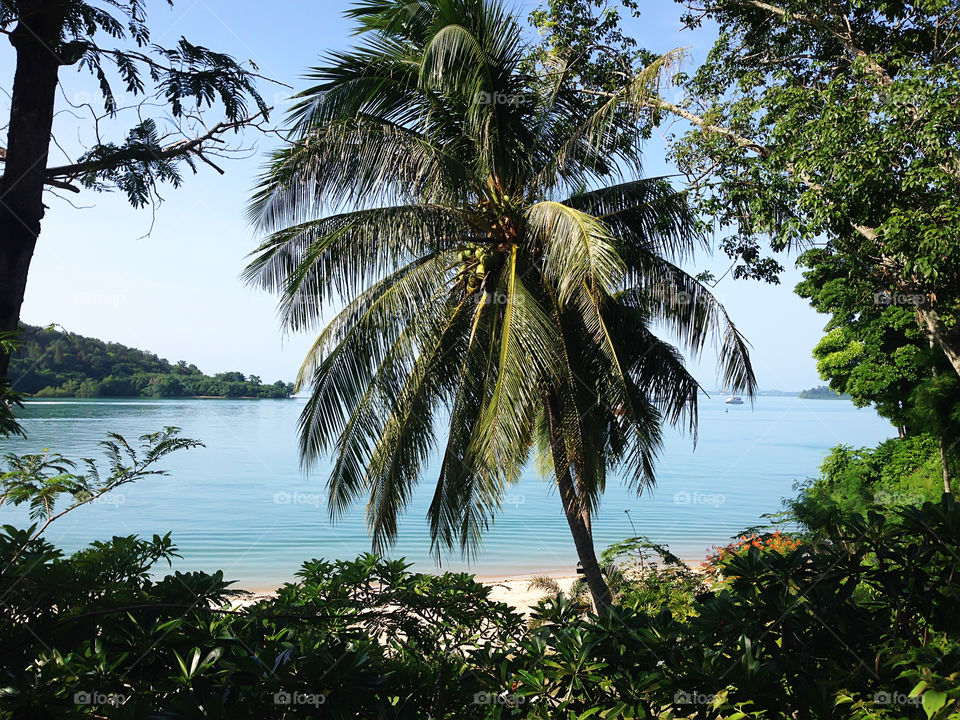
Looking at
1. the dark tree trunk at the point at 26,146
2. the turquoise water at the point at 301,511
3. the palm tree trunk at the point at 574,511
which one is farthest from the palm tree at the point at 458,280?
the dark tree trunk at the point at 26,146

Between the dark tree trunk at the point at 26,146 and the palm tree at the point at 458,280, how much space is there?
3.42 m

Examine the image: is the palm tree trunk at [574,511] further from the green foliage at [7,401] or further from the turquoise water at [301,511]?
the green foliage at [7,401]

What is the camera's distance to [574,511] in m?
7.69

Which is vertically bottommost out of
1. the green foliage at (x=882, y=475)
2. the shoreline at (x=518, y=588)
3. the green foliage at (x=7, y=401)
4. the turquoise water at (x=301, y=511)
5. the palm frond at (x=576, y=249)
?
the turquoise water at (x=301, y=511)

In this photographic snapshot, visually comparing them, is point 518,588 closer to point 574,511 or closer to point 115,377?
point 574,511

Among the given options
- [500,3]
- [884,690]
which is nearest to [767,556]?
[884,690]

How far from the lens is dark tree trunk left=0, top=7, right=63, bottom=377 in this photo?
3.68 metres

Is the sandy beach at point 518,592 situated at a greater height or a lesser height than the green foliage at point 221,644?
lesser

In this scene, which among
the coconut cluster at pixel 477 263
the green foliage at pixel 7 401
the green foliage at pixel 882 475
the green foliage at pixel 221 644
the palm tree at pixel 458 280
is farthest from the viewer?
the green foliage at pixel 882 475

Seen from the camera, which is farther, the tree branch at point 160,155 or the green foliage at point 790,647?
the tree branch at point 160,155

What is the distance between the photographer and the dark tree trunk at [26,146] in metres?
3.68

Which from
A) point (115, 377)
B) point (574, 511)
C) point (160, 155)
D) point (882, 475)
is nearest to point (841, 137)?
point (574, 511)

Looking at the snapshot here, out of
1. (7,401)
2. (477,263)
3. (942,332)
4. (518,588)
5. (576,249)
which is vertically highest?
(477,263)

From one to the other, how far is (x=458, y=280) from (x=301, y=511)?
2443cm
